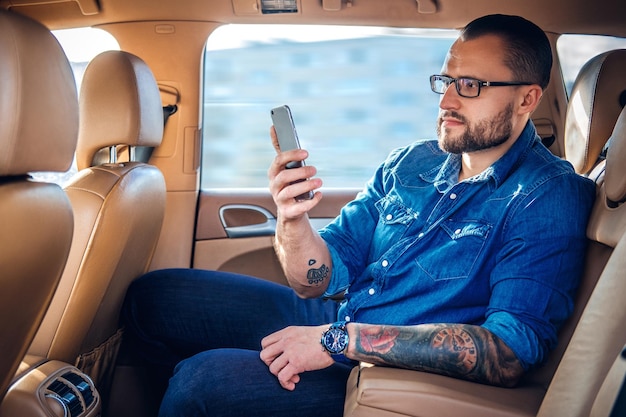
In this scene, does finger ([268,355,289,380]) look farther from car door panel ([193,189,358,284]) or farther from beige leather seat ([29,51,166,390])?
car door panel ([193,189,358,284])

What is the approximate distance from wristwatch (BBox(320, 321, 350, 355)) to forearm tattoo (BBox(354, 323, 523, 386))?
0.22 feet

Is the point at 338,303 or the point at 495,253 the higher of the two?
the point at 495,253

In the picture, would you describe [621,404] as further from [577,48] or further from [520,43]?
[577,48]

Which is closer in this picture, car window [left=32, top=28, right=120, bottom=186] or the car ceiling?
the car ceiling

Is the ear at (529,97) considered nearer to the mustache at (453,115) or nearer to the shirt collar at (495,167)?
the shirt collar at (495,167)

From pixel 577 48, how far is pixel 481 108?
112 centimetres

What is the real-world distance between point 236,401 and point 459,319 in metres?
0.57

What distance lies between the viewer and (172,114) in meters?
2.94

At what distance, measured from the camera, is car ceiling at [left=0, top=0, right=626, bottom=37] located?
271 centimetres

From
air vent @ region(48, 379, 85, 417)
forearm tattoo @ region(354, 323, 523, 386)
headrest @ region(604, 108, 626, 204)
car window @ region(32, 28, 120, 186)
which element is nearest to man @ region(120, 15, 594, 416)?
forearm tattoo @ region(354, 323, 523, 386)

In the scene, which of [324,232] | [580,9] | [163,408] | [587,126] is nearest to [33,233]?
[163,408]

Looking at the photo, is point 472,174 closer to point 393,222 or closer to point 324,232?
point 393,222

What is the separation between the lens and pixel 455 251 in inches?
73.3

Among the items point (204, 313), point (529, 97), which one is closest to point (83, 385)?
point (204, 313)
